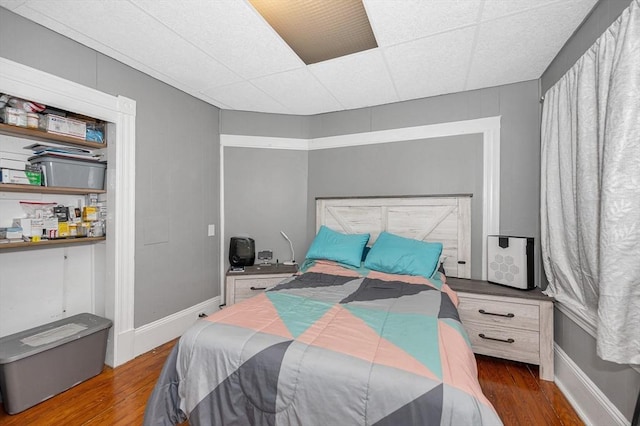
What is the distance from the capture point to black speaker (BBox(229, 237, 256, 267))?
3.26 meters

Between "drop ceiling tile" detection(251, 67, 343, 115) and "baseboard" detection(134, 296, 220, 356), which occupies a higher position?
"drop ceiling tile" detection(251, 67, 343, 115)

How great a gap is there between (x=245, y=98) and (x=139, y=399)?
2.90 metres

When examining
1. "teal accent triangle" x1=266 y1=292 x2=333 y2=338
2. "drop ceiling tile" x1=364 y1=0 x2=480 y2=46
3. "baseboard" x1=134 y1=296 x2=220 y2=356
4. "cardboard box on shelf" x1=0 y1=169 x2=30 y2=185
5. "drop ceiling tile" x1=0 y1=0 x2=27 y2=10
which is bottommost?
"baseboard" x1=134 y1=296 x2=220 y2=356

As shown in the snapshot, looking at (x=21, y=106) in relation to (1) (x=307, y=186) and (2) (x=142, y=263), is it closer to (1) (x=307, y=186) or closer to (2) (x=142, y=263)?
(2) (x=142, y=263)

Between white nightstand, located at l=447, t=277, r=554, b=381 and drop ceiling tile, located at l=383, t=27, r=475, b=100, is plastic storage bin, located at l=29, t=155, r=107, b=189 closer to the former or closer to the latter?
drop ceiling tile, located at l=383, t=27, r=475, b=100

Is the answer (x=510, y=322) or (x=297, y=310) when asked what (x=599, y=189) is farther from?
(x=297, y=310)

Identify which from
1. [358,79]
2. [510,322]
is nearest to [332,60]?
[358,79]

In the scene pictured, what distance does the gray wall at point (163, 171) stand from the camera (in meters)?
2.05

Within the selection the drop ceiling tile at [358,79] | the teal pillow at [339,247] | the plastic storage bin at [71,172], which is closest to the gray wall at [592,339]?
the drop ceiling tile at [358,79]

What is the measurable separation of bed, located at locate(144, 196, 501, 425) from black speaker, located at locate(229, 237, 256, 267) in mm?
1258

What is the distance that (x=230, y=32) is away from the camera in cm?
197

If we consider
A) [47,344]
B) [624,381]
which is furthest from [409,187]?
[47,344]

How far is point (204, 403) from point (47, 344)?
4.60 ft

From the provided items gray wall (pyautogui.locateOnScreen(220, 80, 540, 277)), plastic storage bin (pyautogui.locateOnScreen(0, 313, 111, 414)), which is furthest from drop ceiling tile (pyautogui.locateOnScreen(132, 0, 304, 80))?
plastic storage bin (pyautogui.locateOnScreen(0, 313, 111, 414))
